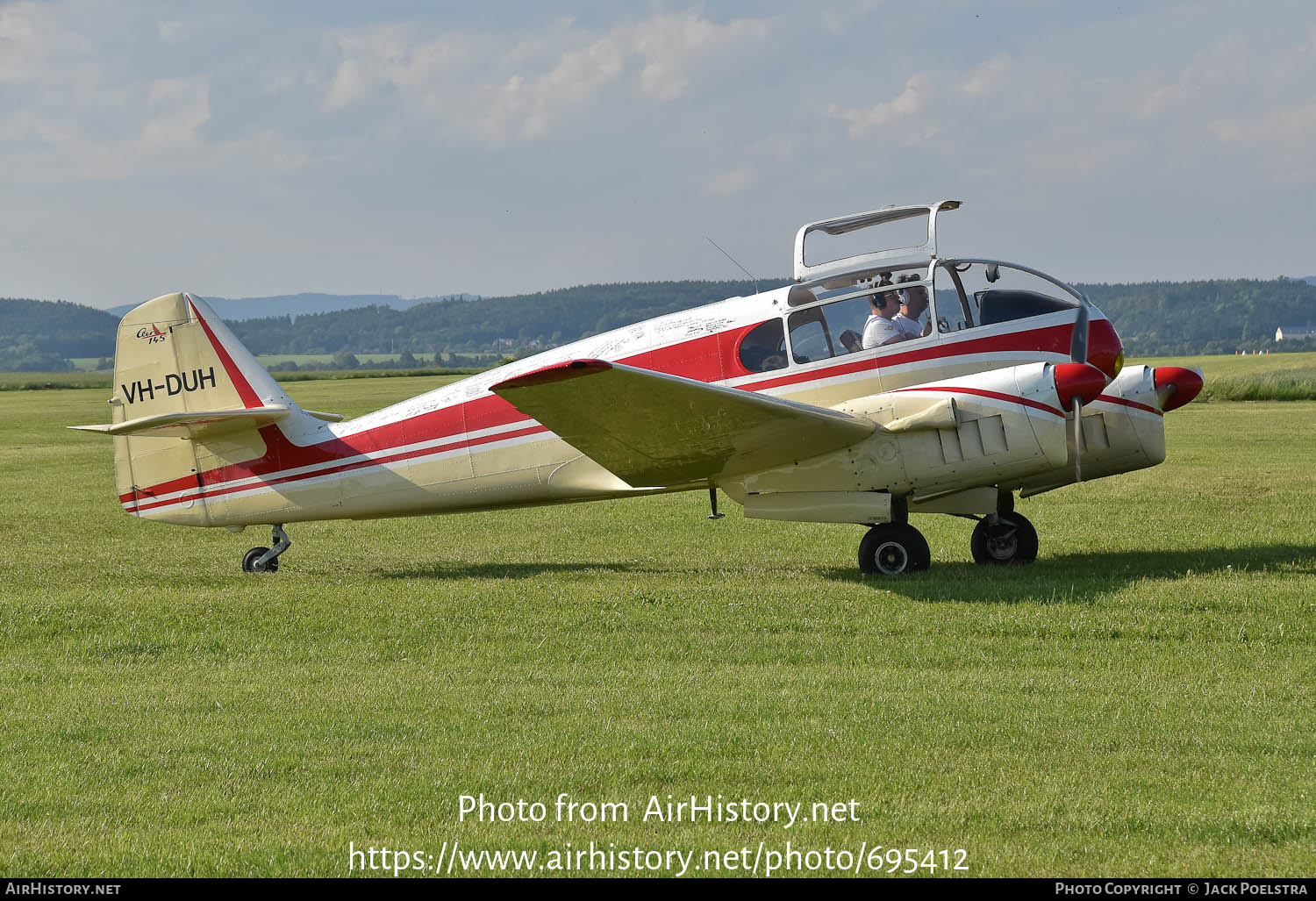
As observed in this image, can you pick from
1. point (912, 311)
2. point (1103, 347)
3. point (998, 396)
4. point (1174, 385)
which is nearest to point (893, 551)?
point (998, 396)

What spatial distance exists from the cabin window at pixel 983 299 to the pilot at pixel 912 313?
Answer: 139 mm

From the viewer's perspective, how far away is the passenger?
11305 mm

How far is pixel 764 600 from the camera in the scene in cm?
1016

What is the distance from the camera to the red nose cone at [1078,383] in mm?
10266

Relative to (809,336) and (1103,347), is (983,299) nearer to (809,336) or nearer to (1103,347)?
(1103,347)

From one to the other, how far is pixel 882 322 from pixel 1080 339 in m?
1.89

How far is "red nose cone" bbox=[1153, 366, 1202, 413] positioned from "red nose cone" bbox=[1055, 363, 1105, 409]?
1269 mm

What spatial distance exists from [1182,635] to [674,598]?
402cm

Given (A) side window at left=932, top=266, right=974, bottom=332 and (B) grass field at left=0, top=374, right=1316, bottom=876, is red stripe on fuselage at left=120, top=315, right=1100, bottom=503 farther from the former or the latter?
(B) grass field at left=0, top=374, right=1316, bottom=876

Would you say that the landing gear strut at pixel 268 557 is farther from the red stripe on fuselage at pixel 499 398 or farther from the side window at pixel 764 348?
the side window at pixel 764 348

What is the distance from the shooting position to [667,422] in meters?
10.4

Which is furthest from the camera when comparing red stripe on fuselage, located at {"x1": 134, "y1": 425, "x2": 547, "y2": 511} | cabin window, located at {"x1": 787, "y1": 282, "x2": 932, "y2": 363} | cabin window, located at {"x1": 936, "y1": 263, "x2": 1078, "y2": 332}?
red stripe on fuselage, located at {"x1": 134, "y1": 425, "x2": 547, "y2": 511}

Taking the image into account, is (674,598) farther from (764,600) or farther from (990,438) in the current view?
(990,438)

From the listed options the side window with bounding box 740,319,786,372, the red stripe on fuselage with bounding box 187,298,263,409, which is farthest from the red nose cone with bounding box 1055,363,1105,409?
the red stripe on fuselage with bounding box 187,298,263,409
